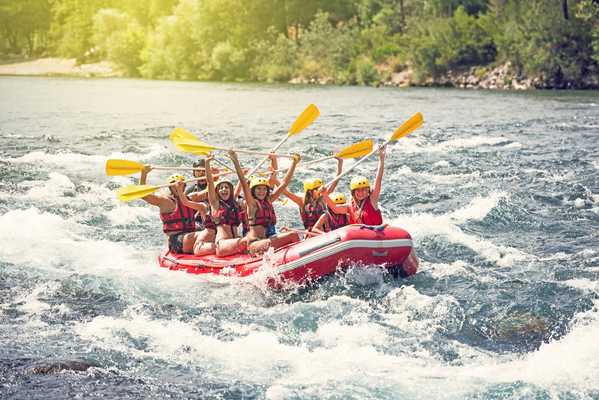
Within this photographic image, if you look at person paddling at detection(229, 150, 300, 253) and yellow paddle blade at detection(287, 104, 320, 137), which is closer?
person paddling at detection(229, 150, 300, 253)

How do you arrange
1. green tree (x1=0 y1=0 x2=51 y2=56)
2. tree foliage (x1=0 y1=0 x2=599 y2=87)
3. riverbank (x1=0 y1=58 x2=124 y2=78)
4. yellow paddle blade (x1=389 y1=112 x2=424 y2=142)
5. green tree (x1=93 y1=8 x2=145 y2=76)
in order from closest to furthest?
yellow paddle blade (x1=389 y1=112 x2=424 y2=142)
tree foliage (x1=0 y1=0 x2=599 y2=87)
green tree (x1=93 y1=8 x2=145 y2=76)
riverbank (x1=0 y1=58 x2=124 y2=78)
green tree (x1=0 y1=0 x2=51 y2=56)

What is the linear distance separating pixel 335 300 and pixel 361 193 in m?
1.33

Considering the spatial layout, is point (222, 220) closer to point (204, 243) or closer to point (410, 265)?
point (204, 243)

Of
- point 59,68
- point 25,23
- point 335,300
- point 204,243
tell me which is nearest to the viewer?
point 335,300

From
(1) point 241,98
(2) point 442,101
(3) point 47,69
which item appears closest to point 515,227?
(2) point 442,101

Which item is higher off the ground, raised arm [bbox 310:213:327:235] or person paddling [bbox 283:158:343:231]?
person paddling [bbox 283:158:343:231]

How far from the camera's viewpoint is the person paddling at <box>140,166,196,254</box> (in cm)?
903

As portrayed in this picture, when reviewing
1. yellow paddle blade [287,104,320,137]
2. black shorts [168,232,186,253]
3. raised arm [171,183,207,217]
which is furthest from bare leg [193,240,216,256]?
yellow paddle blade [287,104,320,137]

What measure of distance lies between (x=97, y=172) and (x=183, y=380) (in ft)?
31.6

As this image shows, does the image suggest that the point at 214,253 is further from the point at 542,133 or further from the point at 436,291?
the point at 542,133

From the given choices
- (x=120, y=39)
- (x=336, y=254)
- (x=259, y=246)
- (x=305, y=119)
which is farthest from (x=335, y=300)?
(x=120, y=39)

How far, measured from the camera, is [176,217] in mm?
9078

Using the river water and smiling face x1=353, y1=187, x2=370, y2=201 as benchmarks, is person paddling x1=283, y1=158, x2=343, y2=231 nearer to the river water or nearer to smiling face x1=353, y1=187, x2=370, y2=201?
smiling face x1=353, y1=187, x2=370, y2=201

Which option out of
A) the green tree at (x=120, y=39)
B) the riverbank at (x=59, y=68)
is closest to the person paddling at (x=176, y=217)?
the riverbank at (x=59, y=68)
